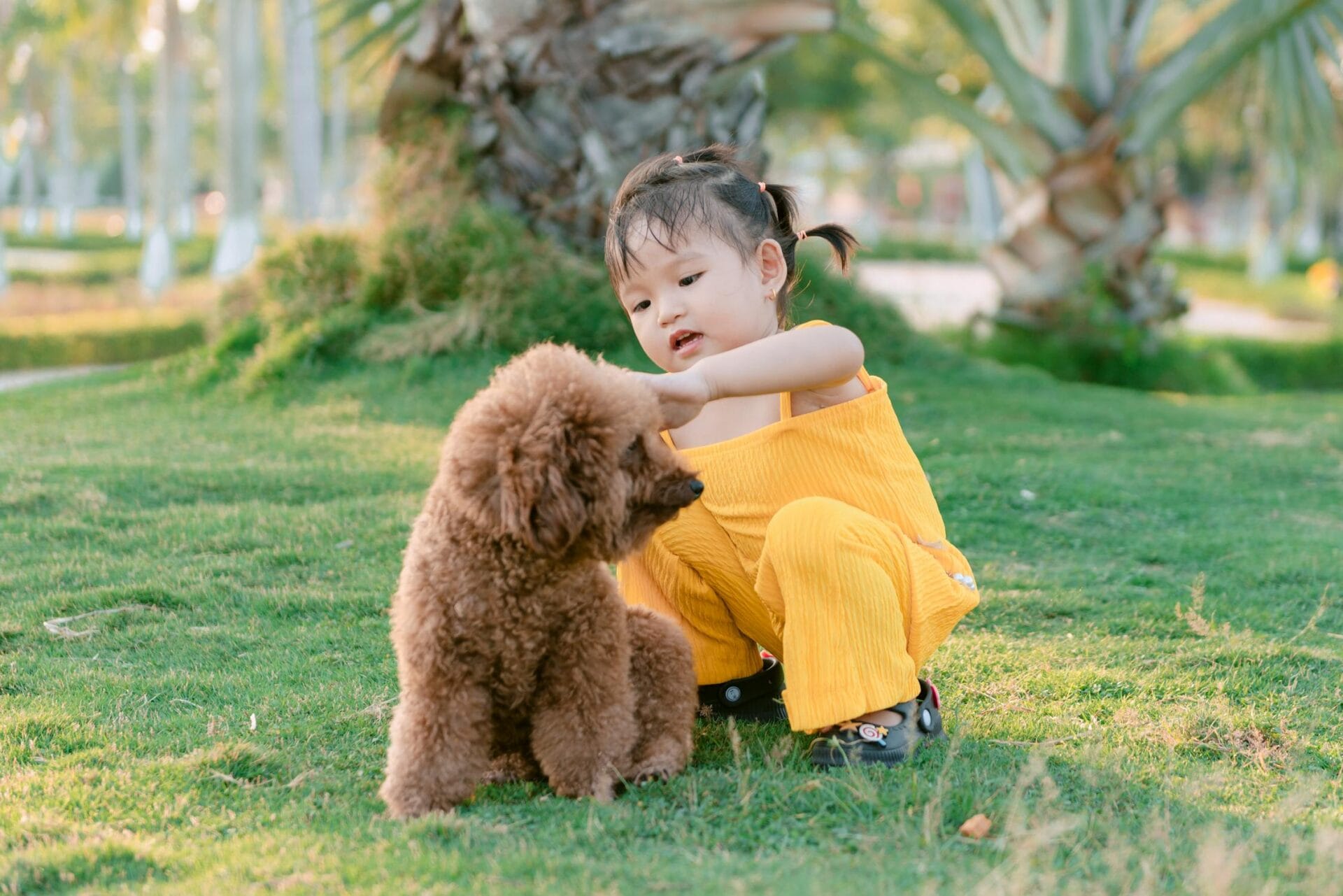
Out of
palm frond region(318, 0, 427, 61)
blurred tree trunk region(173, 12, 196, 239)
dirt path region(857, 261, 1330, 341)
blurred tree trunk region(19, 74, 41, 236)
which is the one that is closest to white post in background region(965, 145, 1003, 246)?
dirt path region(857, 261, 1330, 341)

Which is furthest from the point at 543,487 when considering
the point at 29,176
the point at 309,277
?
the point at 29,176

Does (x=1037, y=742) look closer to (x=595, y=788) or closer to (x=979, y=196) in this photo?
(x=595, y=788)

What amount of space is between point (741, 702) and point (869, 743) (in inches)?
23.5

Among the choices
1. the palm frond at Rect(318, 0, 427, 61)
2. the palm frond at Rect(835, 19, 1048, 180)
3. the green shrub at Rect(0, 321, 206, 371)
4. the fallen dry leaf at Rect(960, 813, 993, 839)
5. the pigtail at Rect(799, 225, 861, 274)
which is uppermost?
the palm frond at Rect(318, 0, 427, 61)

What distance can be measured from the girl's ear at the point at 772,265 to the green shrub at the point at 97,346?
11.1 m

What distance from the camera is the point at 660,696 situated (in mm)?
3012

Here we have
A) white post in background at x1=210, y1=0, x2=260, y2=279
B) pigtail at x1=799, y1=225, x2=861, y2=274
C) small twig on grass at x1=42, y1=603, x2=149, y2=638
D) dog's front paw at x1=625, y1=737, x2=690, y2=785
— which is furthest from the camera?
white post in background at x1=210, y1=0, x2=260, y2=279

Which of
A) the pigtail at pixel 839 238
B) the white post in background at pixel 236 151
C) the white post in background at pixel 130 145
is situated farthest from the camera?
the white post in background at pixel 130 145

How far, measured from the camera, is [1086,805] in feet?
9.14

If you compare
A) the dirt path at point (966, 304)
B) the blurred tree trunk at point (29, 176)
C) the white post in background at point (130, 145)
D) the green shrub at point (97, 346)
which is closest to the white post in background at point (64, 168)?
the blurred tree trunk at point (29, 176)

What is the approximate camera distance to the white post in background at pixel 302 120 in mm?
19109

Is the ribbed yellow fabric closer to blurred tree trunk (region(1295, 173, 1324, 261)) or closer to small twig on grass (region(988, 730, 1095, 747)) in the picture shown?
small twig on grass (region(988, 730, 1095, 747))

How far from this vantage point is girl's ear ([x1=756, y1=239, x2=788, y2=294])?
3.36m

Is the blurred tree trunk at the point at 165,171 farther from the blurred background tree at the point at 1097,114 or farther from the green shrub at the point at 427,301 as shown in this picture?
the blurred background tree at the point at 1097,114
